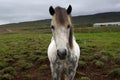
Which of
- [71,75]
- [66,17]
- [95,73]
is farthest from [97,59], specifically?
[66,17]

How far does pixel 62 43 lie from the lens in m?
6.21

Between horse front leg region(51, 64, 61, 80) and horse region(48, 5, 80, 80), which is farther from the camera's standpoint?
horse front leg region(51, 64, 61, 80)

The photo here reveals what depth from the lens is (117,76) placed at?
1176 cm

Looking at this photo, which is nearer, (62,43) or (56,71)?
(62,43)

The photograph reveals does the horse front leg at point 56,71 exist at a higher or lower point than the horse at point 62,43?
lower

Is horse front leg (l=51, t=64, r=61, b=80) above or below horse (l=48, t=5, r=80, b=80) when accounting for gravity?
below

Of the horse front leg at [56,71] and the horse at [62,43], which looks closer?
the horse at [62,43]

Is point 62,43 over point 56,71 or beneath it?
over

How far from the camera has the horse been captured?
6.27m

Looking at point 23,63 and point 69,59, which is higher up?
point 69,59

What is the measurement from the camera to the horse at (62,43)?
627cm

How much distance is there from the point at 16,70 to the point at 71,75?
6.15 m

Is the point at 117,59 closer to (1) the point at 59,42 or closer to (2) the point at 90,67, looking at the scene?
(2) the point at 90,67

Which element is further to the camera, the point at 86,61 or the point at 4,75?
the point at 86,61
